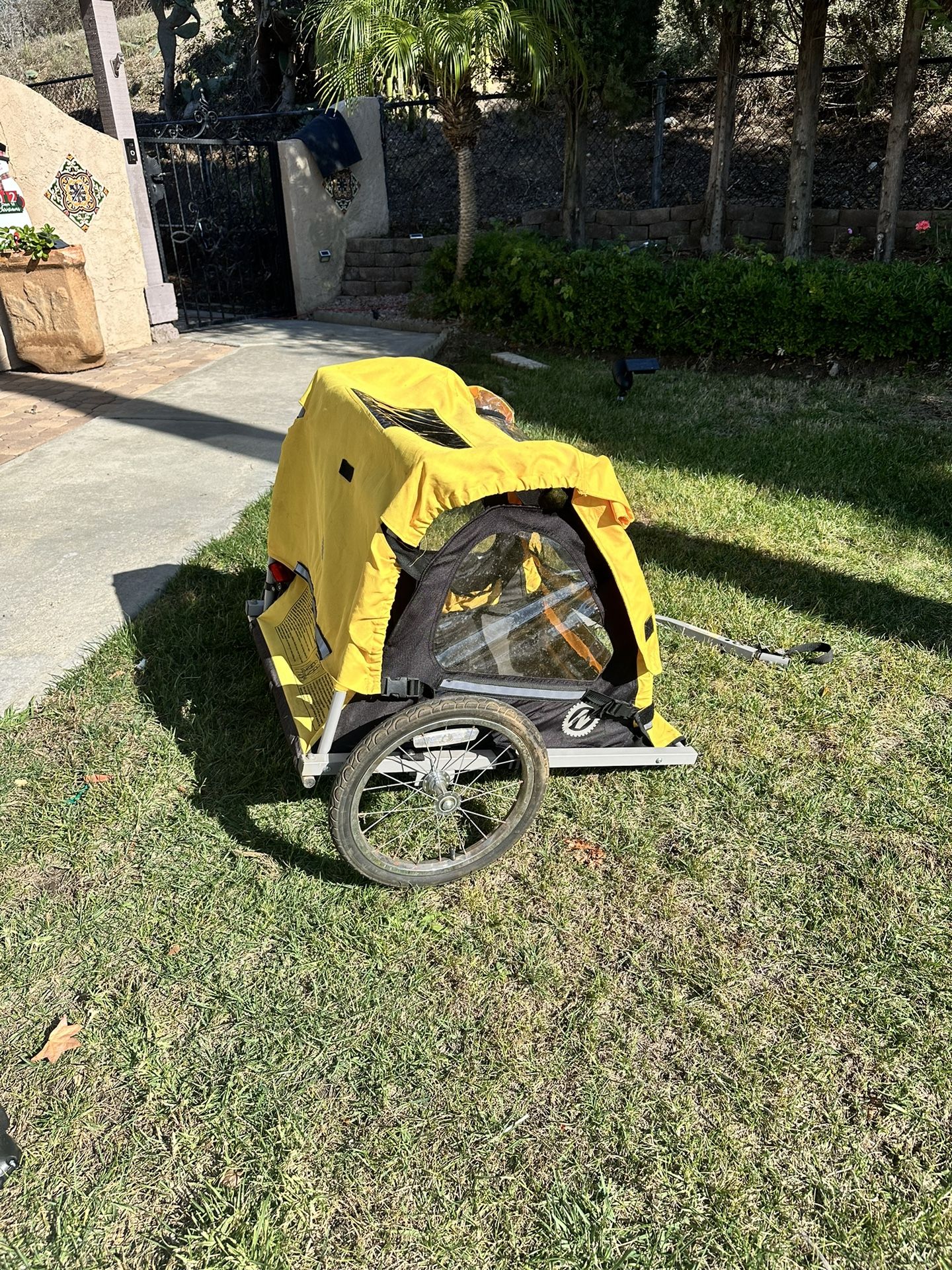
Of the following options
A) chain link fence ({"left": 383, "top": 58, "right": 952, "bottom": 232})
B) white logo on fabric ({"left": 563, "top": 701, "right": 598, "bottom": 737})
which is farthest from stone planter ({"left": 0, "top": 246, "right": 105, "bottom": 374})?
white logo on fabric ({"left": 563, "top": 701, "right": 598, "bottom": 737})

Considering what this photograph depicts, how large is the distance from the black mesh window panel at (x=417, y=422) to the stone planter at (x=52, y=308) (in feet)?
22.0

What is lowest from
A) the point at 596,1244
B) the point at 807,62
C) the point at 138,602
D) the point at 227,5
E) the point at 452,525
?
the point at 596,1244

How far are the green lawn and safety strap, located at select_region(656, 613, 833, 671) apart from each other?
0.08 metres

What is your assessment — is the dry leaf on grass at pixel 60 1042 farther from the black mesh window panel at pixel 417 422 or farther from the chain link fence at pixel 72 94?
the chain link fence at pixel 72 94

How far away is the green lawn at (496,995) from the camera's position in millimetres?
2166

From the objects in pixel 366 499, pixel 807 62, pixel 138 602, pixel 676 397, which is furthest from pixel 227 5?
pixel 366 499

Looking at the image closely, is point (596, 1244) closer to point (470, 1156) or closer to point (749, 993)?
point (470, 1156)

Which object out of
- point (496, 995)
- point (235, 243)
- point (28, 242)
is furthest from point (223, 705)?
point (235, 243)

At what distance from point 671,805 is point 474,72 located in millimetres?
9129

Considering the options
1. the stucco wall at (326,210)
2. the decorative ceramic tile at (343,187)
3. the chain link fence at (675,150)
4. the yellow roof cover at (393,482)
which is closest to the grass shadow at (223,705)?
the yellow roof cover at (393,482)

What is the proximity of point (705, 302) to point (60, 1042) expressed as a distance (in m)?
8.37

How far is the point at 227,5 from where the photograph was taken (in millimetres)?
17422

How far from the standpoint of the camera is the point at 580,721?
3.19 meters

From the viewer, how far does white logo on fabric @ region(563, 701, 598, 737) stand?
10.4 feet
